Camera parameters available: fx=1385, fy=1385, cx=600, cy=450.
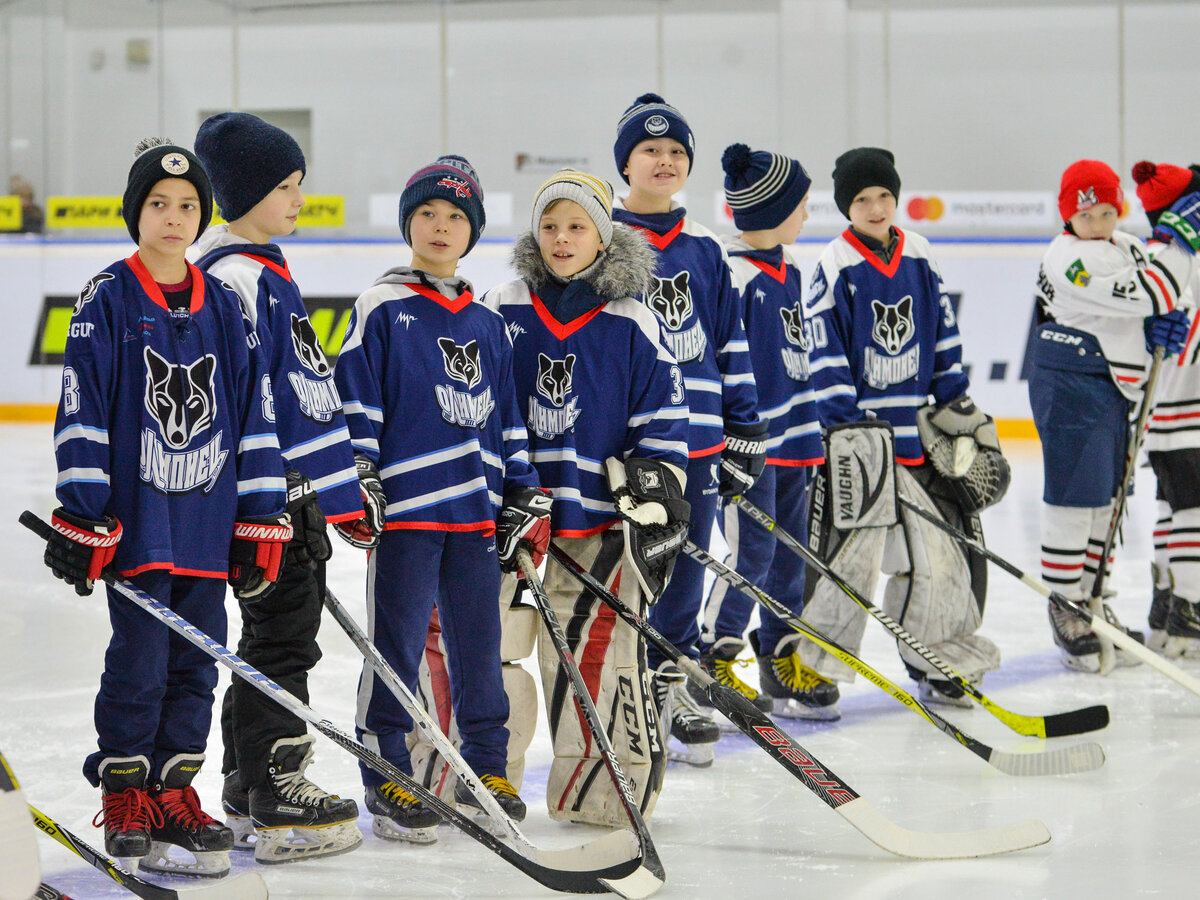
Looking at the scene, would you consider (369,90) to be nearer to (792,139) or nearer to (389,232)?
(389,232)

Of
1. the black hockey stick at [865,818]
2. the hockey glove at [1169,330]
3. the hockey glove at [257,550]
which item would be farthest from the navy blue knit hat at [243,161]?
the hockey glove at [1169,330]

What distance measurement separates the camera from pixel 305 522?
7.84 ft

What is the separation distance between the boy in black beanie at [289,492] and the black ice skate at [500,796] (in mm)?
207

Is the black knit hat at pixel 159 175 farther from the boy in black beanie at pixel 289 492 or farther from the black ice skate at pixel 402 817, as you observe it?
the black ice skate at pixel 402 817

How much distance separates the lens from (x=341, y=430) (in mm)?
2443

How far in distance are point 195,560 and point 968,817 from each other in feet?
4.95

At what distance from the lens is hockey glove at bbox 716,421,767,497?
3.11m

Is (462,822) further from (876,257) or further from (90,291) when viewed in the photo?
(876,257)

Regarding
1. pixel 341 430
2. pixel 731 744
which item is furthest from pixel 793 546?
pixel 341 430

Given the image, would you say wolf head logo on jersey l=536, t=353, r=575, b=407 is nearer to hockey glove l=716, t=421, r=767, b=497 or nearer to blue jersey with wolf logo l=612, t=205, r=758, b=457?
blue jersey with wolf logo l=612, t=205, r=758, b=457

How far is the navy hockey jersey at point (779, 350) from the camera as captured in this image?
3.43 metres

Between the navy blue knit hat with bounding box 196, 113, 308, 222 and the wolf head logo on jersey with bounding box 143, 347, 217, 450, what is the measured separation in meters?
0.38

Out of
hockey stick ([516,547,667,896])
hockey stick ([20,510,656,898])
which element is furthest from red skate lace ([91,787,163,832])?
hockey stick ([516,547,667,896])

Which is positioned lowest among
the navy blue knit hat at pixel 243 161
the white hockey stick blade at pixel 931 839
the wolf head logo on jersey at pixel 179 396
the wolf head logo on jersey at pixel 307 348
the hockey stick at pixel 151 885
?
the white hockey stick blade at pixel 931 839
